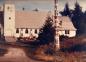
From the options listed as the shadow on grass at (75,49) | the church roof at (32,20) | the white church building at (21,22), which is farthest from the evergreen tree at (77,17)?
the shadow on grass at (75,49)

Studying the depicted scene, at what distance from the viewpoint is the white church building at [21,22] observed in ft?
125

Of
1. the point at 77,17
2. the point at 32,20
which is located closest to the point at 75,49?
the point at 32,20

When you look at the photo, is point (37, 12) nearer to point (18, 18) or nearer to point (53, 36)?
point (18, 18)

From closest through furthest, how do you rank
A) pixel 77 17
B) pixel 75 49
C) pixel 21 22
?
pixel 75 49 → pixel 21 22 → pixel 77 17

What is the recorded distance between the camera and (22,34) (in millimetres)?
37469

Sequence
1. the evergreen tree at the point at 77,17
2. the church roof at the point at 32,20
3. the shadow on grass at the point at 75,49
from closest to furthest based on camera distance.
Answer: the shadow on grass at the point at 75,49, the evergreen tree at the point at 77,17, the church roof at the point at 32,20

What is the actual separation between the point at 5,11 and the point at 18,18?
1.57 metres

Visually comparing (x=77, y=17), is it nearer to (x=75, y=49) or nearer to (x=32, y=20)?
A: (x=32, y=20)

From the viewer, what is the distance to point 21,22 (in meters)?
39.0

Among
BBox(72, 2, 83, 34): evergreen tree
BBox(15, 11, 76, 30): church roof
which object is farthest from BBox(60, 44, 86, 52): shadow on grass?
BBox(15, 11, 76, 30): church roof

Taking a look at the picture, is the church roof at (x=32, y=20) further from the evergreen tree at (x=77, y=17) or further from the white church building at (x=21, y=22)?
the evergreen tree at (x=77, y=17)

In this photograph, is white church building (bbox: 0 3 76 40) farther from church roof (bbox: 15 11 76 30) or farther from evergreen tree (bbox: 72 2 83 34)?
evergreen tree (bbox: 72 2 83 34)

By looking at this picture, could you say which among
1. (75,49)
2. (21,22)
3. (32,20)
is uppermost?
(32,20)

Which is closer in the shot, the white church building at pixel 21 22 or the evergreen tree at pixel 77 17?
the evergreen tree at pixel 77 17
